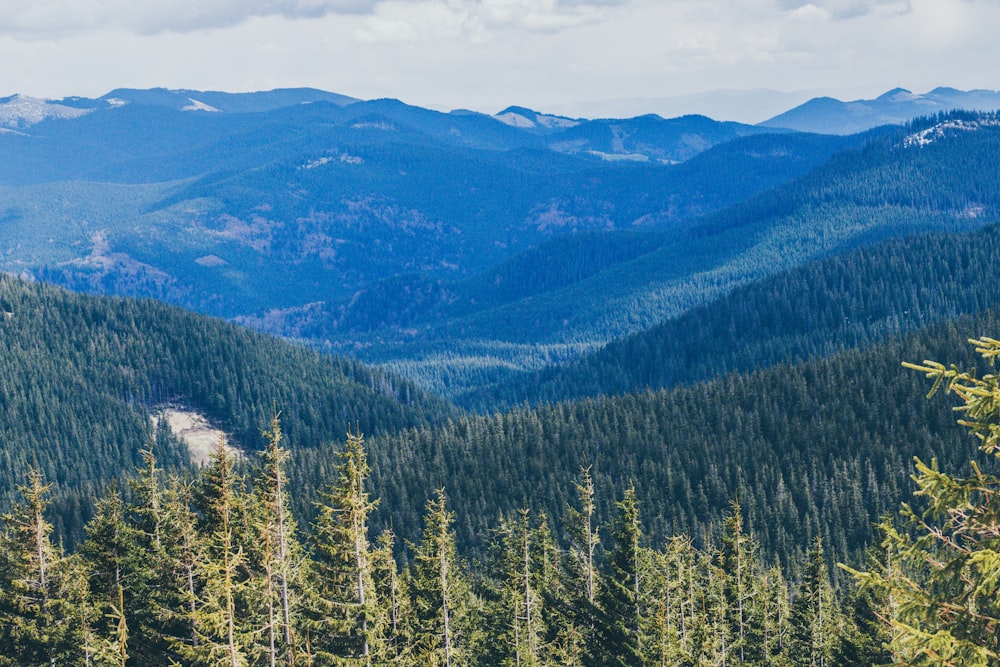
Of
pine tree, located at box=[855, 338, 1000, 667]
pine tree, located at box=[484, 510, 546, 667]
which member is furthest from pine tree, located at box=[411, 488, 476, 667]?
pine tree, located at box=[855, 338, 1000, 667]

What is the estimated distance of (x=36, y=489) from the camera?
49.1m

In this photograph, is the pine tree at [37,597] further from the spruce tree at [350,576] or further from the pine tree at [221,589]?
the spruce tree at [350,576]

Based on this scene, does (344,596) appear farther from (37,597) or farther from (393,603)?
(37,597)

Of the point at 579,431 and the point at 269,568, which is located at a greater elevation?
the point at 269,568

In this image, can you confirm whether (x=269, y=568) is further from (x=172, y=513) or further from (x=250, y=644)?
(x=172, y=513)

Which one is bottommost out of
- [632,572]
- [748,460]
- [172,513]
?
[748,460]

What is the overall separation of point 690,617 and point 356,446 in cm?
2664

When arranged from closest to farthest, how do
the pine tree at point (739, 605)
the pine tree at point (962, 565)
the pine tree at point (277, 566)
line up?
A: the pine tree at point (962, 565) → the pine tree at point (277, 566) → the pine tree at point (739, 605)

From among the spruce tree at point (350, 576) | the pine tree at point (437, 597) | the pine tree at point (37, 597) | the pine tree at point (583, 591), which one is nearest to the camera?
the spruce tree at point (350, 576)

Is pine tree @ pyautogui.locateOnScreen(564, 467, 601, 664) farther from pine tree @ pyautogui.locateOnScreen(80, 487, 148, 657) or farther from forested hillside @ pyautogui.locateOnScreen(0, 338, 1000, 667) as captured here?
pine tree @ pyautogui.locateOnScreen(80, 487, 148, 657)

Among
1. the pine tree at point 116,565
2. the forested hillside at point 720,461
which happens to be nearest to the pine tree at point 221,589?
the pine tree at point 116,565

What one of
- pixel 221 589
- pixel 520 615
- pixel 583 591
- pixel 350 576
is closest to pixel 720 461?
pixel 583 591

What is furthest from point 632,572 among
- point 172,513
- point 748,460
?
point 748,460

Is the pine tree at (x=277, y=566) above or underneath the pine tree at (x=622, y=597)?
above
